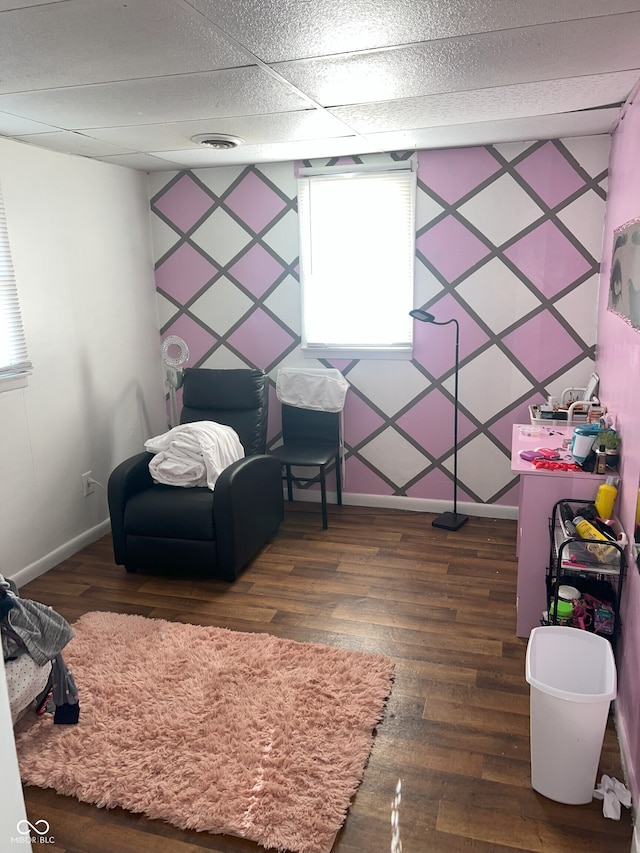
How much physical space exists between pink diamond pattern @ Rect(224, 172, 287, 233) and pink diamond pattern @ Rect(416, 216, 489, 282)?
3.31 feet

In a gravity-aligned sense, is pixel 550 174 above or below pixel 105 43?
below

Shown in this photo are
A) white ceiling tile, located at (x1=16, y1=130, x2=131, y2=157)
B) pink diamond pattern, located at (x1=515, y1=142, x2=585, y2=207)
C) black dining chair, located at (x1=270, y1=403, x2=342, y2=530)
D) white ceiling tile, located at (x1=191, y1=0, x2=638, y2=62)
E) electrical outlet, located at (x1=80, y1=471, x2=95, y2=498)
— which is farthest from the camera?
black dining chair, located at (x1=270, y1=403, x2=342, y2=530)

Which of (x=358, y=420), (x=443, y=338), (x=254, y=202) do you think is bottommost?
(x=358, y=420)

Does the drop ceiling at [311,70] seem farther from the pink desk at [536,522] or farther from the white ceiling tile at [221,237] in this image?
the pink desk at [536,522]

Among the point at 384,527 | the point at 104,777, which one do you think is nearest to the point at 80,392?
the point at 384,527

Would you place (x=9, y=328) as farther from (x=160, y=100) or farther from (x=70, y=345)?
(x=160, y=100)

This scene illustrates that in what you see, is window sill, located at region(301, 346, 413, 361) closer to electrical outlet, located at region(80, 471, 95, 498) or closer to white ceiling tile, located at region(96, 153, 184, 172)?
white ceiling tile, located at region(96, 153, 184, 172)

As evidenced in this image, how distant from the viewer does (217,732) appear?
2.25 meters

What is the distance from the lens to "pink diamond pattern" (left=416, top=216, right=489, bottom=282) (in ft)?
12.5

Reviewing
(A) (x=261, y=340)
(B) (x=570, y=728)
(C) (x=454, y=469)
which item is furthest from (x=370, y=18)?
(C) (x=454, y=469)

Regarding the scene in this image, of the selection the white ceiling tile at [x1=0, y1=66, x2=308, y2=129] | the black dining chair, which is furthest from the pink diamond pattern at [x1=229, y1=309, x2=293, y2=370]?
the white ceiling tile at [x1=0, y1=66, x2=308, y2=129]

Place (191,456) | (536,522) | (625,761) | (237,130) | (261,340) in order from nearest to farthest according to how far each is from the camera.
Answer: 1. (625,761)
2. (536,522)
3. (237,130)
4. (191,456)
5. (261,340)

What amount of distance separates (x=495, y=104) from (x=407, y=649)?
242 centimetres

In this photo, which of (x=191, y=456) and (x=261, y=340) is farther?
(x=261, y=340)
